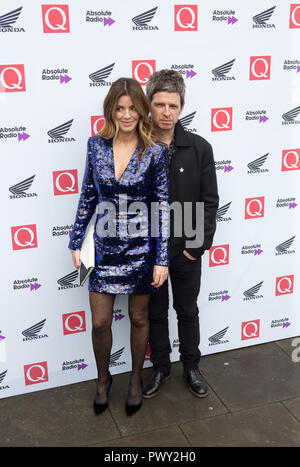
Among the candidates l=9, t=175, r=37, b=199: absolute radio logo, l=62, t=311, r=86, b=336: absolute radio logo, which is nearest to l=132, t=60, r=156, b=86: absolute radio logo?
l=9, t=175, r=37, b=199: absolute radio logo

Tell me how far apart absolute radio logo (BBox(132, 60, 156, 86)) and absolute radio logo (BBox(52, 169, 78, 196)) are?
2.12 ft

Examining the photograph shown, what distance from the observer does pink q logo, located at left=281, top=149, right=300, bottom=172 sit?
11.1 ft

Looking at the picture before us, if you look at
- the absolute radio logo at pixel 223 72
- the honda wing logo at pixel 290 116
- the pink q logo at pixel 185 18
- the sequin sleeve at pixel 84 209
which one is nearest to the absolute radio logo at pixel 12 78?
the sequin sleeve at pixel 84 209

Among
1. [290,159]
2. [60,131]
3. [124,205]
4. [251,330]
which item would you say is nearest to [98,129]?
[60,131]

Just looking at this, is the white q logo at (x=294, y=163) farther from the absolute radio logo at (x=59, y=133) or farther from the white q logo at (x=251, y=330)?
the absolute radio logo at (x=59, y=133)

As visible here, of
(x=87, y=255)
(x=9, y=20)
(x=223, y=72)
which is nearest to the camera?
(x=9, y=20)

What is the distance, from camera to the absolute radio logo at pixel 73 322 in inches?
123

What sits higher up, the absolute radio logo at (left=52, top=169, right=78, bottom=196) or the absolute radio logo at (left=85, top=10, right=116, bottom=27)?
the absolute radio logo at (left=85, top=10, right=116, bottom=27)

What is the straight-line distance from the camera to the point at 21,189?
2.83m

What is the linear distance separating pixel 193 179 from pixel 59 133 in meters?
0.79

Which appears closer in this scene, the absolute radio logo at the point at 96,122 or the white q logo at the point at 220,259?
the absolute radio logo at the point at 96,122

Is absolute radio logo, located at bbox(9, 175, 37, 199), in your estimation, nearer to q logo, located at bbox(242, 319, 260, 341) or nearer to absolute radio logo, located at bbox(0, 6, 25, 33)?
absolute radio logo, located at bbox(0, 6, 25, 33)

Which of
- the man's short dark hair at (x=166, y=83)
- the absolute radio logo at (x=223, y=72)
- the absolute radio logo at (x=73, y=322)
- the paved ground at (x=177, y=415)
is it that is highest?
the absolute radio logo at (x=223, y=72)

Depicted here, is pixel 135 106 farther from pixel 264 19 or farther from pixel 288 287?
pixel 288 287
